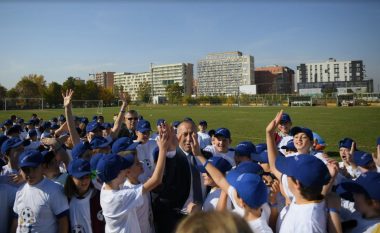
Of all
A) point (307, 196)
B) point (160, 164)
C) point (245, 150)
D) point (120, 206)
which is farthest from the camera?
point (245, 150)

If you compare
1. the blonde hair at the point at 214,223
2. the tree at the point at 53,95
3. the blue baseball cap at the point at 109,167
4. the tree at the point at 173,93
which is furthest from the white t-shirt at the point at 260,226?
the tree at the point at 173,93

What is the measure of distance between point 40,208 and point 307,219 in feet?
9.06

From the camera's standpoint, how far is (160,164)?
10.9 ft

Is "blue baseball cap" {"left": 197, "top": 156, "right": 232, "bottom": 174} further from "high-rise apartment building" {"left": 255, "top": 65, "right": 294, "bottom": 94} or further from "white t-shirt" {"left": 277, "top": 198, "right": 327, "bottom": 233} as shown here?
"high-rise apartment building" {"left": 255, "top": 65, "right": 294, "bottom": 94}

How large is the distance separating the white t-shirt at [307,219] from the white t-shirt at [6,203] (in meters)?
3.37

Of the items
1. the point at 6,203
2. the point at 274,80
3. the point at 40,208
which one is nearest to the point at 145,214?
the point at 40,208

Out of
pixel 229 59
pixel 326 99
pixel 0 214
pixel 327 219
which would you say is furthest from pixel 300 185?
pixel 229 59

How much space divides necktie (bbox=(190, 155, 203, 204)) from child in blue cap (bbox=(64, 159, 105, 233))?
1.14m

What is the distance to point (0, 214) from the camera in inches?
155

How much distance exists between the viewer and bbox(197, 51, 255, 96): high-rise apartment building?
182 meters

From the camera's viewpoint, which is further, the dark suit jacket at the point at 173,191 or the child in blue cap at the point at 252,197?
the dark suit jacket at the point at 173,191

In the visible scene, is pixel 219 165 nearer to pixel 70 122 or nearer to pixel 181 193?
pixel 181 193

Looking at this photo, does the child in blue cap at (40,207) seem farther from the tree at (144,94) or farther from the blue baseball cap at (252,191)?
the tree at (144,94)

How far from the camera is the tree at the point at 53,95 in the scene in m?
80.9
